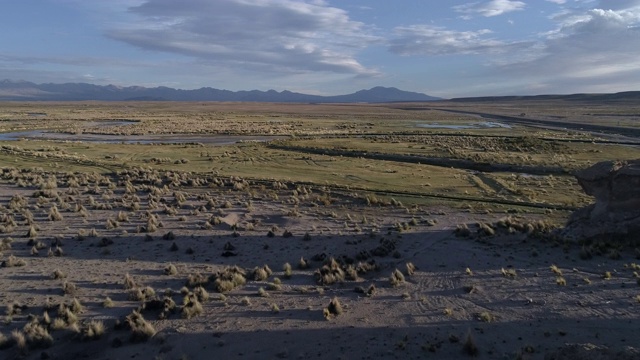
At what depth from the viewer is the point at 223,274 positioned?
16172 millimetres

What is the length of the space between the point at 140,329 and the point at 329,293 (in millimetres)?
5465

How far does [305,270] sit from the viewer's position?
57.2ft

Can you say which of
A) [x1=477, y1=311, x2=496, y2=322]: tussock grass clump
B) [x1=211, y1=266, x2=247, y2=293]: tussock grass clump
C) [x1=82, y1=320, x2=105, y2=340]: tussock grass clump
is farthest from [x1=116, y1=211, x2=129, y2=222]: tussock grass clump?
[x1=477, y1=311, x2=496, y2=322]: tussock grass clump

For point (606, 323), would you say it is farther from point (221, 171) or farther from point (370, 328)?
point (221, 171)

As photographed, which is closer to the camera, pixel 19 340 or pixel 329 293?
pixel 19 340

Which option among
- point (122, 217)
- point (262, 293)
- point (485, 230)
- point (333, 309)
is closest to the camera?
point (333, 309)

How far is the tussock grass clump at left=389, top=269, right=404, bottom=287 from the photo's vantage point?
51.8 ft

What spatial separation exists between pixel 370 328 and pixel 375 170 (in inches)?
1149

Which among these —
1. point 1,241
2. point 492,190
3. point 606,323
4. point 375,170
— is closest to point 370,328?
point 606,323

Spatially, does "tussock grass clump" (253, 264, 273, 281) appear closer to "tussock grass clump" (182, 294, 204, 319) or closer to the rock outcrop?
"tussock grass clump" (182, 294, 204, 319)

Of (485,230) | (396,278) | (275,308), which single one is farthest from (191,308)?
(485,230)

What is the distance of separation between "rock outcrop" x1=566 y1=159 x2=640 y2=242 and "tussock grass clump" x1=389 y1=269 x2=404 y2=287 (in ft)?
27.2

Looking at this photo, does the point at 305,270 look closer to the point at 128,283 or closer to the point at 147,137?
the point at 128,283

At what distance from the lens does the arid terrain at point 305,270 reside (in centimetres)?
1203
